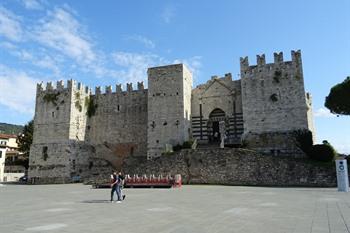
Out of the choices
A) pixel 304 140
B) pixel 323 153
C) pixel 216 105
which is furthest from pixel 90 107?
pixel 323 153

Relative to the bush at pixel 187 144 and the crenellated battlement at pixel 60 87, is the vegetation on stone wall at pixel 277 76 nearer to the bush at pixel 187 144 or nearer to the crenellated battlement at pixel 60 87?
the bush at pixel 187 144

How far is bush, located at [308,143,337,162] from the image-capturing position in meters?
20.7

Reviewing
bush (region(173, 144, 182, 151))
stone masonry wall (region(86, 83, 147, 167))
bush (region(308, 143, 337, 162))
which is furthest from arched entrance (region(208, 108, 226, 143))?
bush (region(308, 143, 337, 162))

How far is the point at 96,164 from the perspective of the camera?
31891 mm

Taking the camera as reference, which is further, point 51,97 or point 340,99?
point 51,97

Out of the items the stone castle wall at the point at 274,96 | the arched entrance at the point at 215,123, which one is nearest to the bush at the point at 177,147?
the arched entrance at the point at 215,123

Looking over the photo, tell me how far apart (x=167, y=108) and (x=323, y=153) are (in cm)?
1332

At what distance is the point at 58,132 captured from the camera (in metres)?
30.3

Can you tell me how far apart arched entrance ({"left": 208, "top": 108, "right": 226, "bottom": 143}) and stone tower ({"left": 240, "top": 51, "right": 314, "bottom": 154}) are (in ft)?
10.9

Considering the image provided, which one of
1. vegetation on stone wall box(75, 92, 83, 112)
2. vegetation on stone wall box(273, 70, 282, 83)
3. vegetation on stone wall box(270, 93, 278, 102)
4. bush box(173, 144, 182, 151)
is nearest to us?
vegetation on stone wall box(270, 93, 278, 102)

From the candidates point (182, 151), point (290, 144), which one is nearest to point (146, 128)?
point (182, 151)

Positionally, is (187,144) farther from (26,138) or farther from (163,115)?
(26,138)

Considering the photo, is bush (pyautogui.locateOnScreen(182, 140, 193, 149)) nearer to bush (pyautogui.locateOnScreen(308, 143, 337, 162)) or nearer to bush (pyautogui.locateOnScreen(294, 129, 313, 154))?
bush (pyautogui.locateOnScreen(294, 129, 313, 154))

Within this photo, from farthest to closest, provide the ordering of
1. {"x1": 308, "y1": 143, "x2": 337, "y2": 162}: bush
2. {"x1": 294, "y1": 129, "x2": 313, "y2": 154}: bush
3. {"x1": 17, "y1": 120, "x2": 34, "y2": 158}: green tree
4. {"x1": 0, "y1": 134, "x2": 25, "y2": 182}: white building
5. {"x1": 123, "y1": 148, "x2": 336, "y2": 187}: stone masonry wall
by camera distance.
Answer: {"x1": 17, "y1": 120, "x2": 34, "y2": 158}: green tree, {"x1": 0, "y1": 134, "x2": 25, "y2": 182}: white building, {"x1": 294, "y1": 129, "x2": 313, "y2": 154}: bush, {"x1": 308, "y1": 143, "x2": 337, "y2": 162}: bush, {"x1": 123, "y1": 148, "x2": 336, "y2": 187}: stone masonry wall
